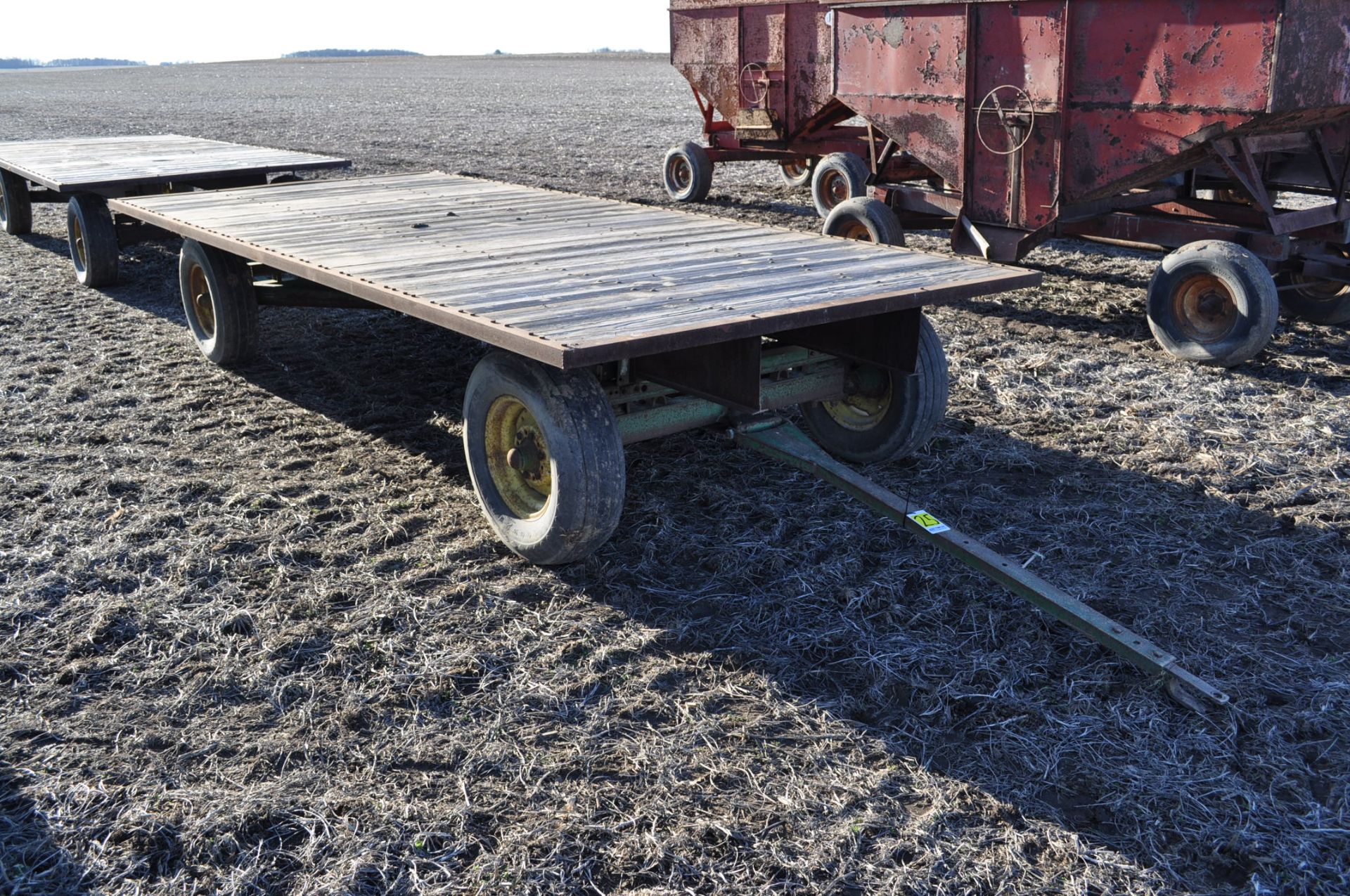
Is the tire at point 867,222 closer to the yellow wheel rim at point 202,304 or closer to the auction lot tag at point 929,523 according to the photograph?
the yellow wheel rim at point 202,304

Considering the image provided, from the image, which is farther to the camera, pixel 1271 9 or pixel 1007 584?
pixel 1271 9

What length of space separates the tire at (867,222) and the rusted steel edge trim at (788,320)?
3647mm

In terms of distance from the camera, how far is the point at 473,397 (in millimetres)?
4242

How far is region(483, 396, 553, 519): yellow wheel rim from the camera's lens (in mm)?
4145

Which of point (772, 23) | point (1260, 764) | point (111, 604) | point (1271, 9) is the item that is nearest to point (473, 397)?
point (111, 604)

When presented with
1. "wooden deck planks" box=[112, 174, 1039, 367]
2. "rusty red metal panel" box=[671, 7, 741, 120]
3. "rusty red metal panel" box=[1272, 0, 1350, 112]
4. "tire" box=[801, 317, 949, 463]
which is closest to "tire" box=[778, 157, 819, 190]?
"rusty red metal panel" box=[671, 7, 741, 120]

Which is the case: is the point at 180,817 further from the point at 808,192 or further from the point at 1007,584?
the point at 808,192

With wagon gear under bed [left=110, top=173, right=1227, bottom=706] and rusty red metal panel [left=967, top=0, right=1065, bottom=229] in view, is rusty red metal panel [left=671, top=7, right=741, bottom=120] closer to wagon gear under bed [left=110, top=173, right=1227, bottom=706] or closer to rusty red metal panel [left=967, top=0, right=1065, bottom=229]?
rusty red metal panel [left=967, top=0, right=1065, bottom=229]

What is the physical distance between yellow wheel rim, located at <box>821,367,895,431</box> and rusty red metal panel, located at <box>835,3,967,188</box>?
305 centimetres

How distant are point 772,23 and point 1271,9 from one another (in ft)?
20.0

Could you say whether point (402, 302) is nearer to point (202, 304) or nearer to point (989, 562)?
point (989, 562)

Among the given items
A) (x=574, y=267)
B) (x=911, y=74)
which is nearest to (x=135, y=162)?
(x=911, y=74)

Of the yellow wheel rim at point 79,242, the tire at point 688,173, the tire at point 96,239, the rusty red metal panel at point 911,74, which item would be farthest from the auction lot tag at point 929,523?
the tire at point 688,173

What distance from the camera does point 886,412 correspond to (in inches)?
190
